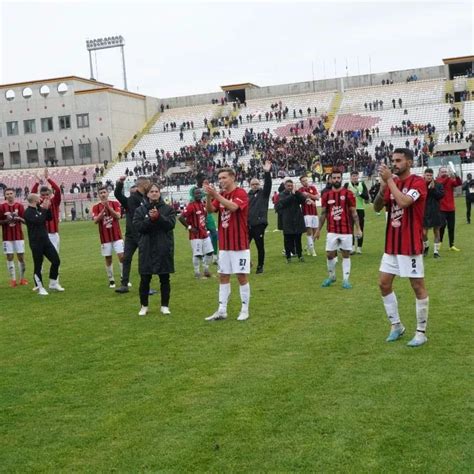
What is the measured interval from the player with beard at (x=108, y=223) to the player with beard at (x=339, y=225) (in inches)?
161

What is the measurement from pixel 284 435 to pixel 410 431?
93 centimetres

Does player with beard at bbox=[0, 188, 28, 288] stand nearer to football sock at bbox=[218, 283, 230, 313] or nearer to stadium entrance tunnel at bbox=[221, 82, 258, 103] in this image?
football sock at bbox=[218, 283, 230, 313]

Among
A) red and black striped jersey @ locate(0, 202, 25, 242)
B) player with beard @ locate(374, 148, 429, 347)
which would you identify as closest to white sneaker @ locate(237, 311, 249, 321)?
player with beard @ locate(374, 148, 429, 347)

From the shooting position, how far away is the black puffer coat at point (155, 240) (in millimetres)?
10664

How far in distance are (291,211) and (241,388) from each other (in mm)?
10906

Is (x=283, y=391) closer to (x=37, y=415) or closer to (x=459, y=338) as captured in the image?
(x=37, y=415)

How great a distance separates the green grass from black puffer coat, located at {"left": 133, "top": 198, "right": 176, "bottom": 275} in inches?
30.1

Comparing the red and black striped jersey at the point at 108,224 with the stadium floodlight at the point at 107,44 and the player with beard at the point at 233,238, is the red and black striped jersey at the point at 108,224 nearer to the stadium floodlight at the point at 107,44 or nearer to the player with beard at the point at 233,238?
the player with beard at the point at 233,238

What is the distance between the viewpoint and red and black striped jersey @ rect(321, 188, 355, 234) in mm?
12820

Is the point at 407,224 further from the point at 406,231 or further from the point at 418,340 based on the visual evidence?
the point at 418,340

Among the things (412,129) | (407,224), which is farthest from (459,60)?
(407,224)

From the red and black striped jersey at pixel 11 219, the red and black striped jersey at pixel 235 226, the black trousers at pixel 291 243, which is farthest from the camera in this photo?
the black trousers at pixel 291 243

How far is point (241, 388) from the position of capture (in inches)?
265

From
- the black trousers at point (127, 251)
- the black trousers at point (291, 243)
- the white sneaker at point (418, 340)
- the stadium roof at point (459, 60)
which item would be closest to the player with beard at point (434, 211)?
the black trousers at point (291, 243)
